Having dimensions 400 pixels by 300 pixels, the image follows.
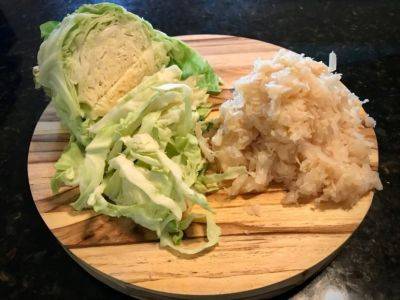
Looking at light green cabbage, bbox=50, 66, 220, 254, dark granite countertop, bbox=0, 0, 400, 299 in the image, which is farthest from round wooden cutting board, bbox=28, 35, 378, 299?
dark granite countertop, bbox=0, 0, 400, 299

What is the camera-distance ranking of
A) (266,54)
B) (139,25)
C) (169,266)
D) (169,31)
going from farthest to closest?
(169,31) < (266,54) < (139,25) < (169,266)

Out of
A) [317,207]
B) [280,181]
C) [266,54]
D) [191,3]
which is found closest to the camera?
[317,207]

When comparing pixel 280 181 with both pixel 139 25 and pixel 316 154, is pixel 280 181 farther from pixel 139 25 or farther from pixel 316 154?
pixel 139 25

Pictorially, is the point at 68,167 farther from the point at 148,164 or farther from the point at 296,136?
the point at 296,136

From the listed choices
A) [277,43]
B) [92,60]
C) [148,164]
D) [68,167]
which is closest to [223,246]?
[148,164]

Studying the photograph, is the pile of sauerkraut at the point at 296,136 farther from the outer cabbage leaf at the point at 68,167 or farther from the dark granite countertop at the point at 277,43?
the outer cabbage leaf at the point at 68,167

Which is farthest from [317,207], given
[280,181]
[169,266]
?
[169,266]

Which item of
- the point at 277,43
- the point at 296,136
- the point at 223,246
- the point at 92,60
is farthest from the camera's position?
the point at 277,43

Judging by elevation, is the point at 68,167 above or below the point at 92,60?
below
